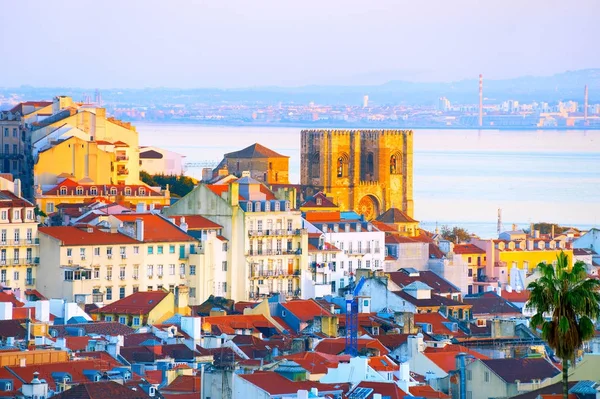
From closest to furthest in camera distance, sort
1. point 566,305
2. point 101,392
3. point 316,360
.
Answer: point 566,305
point 101,392
point 316,360

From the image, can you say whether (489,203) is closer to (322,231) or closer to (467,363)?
(322,231)

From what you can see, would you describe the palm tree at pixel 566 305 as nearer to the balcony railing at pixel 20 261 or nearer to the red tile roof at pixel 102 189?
the balcony railing at pixel 20 261

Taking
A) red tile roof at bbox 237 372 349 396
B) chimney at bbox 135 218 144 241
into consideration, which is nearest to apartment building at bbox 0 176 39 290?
chimney at bbox 135 218 144 241

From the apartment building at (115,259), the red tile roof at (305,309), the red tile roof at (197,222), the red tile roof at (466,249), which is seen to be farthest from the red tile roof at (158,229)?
the red tile roof at (466,249)

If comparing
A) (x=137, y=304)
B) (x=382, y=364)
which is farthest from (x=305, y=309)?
(x=382, y=364)

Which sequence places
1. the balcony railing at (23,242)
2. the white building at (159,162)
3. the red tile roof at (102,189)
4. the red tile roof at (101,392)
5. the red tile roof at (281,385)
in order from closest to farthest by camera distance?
the red tile roof at (101,392) < the red tile roof at (281,385) < the balcony railing at (23,242) < the red tile roof at (102,189) < the white building at (159,162)

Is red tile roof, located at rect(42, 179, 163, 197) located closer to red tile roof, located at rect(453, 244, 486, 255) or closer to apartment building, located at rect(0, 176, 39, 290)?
red tile roof, located at rect(453, 244, 486, 255)

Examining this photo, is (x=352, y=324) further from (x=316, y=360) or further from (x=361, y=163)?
(x=361, y=163)
